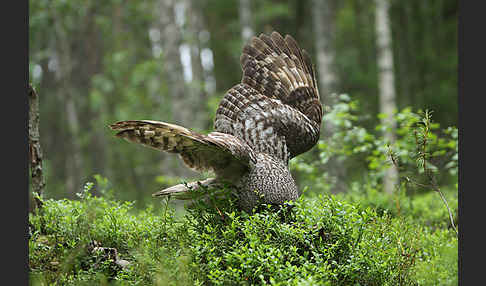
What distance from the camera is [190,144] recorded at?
3.45 meters

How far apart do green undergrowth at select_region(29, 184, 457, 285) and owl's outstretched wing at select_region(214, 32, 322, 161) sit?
727 mm

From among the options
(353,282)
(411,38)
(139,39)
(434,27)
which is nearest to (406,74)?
(411,38)

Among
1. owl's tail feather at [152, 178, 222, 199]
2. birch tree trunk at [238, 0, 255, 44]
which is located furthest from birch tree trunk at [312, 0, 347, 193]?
owl's tail feather at [152, 178, 222, 199]

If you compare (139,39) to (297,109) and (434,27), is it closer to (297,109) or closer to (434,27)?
(434,27)

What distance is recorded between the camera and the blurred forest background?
39.8 ft

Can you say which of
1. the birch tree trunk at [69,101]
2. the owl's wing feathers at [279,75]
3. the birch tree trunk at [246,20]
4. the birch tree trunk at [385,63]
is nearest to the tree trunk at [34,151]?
the owl's wing feathers at [279,75]

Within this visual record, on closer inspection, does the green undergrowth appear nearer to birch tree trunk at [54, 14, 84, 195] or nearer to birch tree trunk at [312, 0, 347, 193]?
birch tree trunk at [312, 0, 347, 193]

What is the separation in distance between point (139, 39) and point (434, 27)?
1408 cm

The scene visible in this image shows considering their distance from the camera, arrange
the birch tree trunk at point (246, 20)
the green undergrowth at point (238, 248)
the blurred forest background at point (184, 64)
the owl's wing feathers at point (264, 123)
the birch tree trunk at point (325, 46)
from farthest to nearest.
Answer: the birch tree trunk at point (246, 20) < the blurred forest background at point (184, 64) < the birch tree trunk at point (325, 46) < the owl's wing feathers at point (264, 123) < the green undergrowth at point (238, 248)

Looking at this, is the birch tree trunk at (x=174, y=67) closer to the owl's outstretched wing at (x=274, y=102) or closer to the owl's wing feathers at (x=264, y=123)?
the owl's outstretched wing at (x=274, y=102)

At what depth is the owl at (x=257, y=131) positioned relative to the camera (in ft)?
11.2

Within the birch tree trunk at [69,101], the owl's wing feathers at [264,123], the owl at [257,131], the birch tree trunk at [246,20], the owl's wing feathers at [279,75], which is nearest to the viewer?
the owl at [257,131]

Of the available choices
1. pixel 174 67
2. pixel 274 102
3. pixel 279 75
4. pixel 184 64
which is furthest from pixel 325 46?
pixel 274 102

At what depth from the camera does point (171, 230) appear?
12.6 feet
